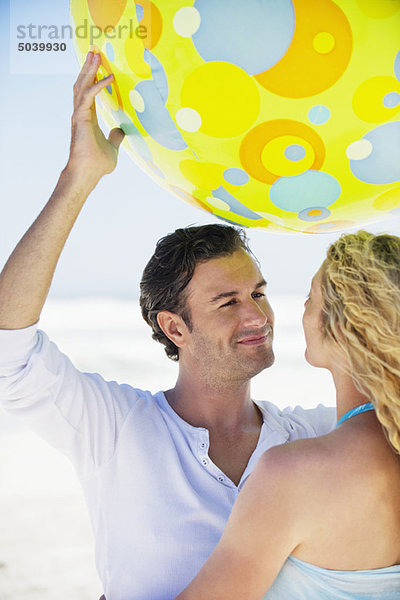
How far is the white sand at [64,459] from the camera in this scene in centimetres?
384

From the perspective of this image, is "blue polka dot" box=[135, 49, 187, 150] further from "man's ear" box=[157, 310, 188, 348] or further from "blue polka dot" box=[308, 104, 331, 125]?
"man's ear" box=[157, 310, 188, 348]

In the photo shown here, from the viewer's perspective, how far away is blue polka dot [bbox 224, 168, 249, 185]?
1499 mm

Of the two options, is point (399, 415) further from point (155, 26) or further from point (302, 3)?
point (155, 26)

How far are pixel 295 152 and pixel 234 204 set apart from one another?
271 millimetres

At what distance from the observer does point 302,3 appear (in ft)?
4.08

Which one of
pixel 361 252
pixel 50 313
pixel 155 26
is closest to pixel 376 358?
pixel 361 252

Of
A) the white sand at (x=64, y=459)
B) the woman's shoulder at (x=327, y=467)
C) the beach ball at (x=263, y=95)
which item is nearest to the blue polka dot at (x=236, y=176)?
the beach ball at (x=263, y=95)

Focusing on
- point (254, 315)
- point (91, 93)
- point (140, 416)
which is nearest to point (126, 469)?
point (140, 416)

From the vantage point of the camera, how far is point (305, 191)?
1514 millimetres

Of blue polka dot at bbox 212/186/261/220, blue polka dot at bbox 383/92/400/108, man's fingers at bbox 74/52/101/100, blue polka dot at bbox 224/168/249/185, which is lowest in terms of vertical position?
blue polka dot at bbox 212/186/261/220

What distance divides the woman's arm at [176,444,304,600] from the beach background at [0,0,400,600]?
96cm

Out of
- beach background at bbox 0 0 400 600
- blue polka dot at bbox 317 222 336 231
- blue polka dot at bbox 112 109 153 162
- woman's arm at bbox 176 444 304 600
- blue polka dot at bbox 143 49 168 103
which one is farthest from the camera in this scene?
beach background at bbox 0 0 400 600

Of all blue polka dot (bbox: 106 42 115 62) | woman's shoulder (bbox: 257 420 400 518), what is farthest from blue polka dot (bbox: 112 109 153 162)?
woman's shoulder (bbox: 257 420 400 518)

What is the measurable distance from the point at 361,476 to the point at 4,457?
4.75m
